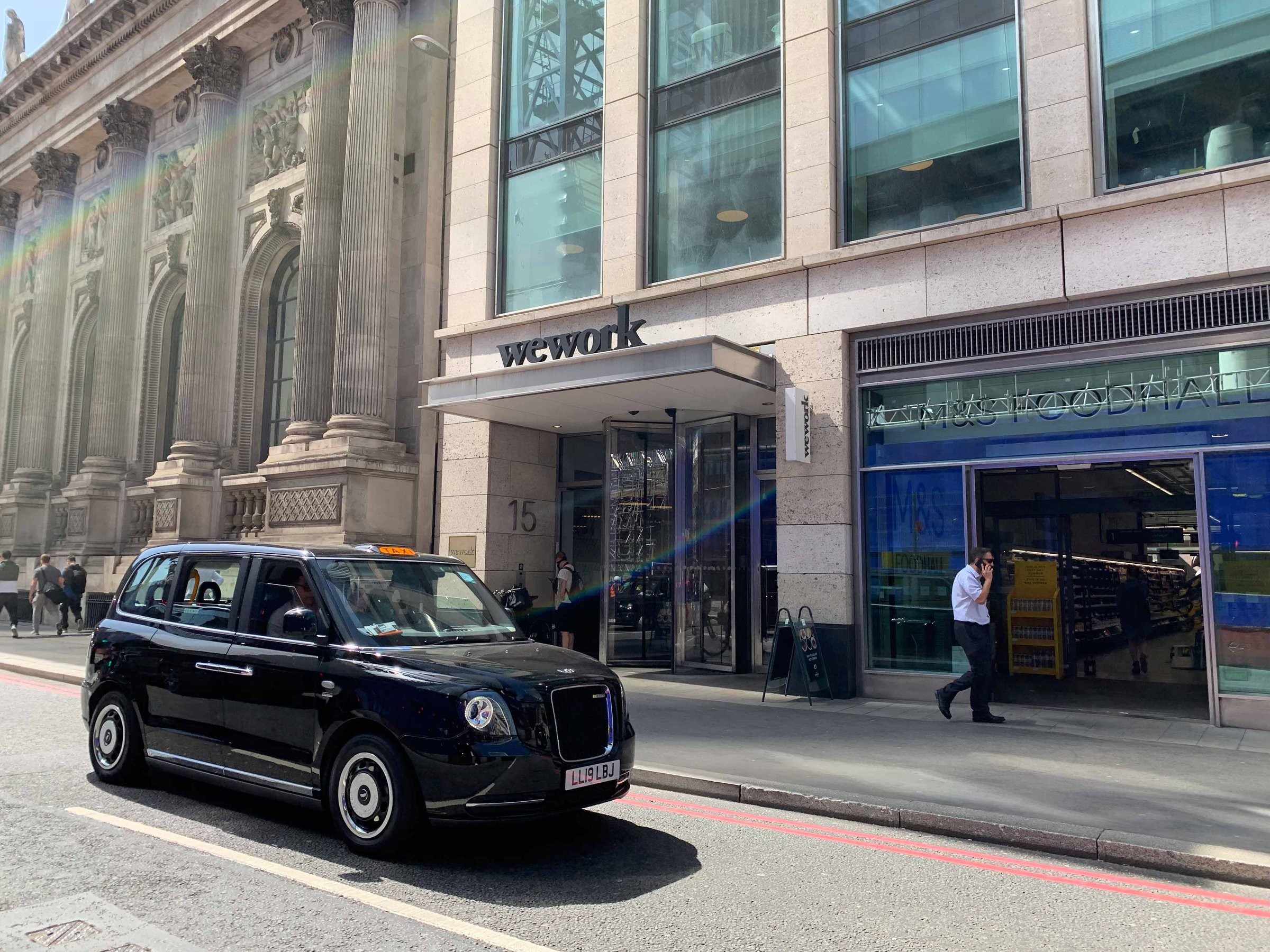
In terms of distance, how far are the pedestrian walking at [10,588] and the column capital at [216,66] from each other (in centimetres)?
1285

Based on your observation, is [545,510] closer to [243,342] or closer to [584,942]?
[243,342]

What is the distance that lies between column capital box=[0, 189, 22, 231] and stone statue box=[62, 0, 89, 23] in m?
6.62

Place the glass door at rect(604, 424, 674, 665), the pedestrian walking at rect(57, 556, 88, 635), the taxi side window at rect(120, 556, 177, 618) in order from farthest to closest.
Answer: the pedestrian walking at rect(57, 556, 88, 635) < the glass door at rect(604, 424, 674, 665) < the taxi side window at rect(120, 556, 177, 618)

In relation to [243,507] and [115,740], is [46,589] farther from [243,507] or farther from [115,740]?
[115,740]

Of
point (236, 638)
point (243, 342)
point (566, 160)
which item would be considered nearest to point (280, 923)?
point (236, 638)

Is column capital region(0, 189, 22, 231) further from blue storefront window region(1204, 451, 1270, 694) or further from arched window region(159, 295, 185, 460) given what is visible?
blue storefront window region(1204, 451, 1270, 694)

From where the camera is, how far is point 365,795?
5395 millimetres

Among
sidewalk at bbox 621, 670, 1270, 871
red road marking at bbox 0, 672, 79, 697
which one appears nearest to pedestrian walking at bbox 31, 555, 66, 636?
red road marking at bbox 0, 672, 79, 697

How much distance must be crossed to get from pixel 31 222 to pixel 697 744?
115 feet

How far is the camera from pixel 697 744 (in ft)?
28.5

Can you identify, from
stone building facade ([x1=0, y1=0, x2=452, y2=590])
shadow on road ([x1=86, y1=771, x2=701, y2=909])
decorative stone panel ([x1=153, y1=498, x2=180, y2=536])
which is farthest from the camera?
decorative stone panel ([x1=153, y1=498, x2=180, y2=536])

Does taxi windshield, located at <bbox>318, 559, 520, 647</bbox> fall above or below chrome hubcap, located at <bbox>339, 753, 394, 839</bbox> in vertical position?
above

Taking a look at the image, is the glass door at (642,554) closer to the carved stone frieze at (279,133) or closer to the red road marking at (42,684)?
the red road marking at (42,684)

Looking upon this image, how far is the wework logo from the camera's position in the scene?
13750 mm
